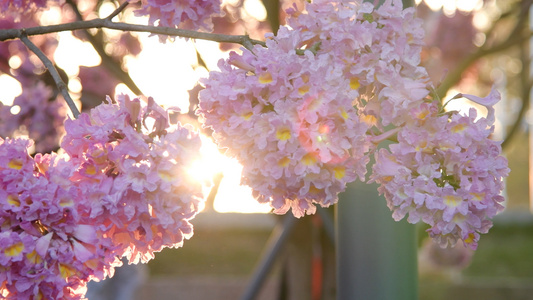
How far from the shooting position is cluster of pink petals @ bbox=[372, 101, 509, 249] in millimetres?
1694

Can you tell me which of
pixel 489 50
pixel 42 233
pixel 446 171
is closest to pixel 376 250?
pixel 446 171

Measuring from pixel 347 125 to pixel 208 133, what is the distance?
6.52 ft

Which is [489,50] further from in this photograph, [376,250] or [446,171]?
[446,171]

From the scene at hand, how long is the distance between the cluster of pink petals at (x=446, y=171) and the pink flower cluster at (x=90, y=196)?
1.80 ft

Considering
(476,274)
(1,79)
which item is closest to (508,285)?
(476,274)

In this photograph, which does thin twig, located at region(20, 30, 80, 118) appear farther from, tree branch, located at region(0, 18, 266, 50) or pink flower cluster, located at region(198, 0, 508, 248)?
pink flower cluster, located at region(198, 0, 508, 248)

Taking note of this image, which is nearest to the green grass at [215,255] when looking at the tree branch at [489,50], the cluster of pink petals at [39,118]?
the tree branch at [489,50]

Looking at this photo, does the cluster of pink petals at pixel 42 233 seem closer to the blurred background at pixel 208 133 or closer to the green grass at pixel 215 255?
the blurred background at pixel 208 133

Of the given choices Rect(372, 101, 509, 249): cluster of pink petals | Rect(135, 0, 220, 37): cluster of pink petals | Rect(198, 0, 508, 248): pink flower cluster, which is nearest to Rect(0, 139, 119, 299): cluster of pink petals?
Rect(198, 0, 508, 248): pink flower cluster

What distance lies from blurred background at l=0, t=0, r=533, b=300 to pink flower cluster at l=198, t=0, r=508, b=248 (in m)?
0.15

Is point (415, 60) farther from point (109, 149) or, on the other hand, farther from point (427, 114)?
point (109, 149)

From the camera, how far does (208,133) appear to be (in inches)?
140

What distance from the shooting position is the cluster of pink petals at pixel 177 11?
7.06ft

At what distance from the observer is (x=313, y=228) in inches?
204
